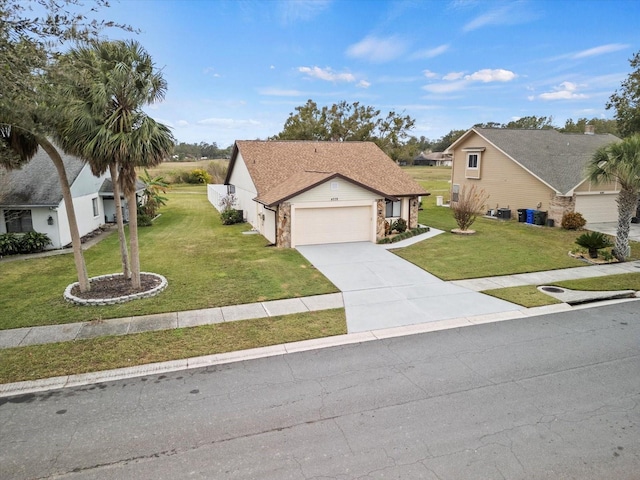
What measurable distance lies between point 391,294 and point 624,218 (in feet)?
38.1

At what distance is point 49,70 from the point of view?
7.81m

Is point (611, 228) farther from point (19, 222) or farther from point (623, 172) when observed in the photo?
point (19, 222)

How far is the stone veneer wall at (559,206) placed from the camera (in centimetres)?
2444

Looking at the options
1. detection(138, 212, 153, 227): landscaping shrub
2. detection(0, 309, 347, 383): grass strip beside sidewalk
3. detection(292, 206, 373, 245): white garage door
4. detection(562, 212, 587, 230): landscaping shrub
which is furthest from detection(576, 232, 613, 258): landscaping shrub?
detection(138, 212, 153, 227): landscaping shrub

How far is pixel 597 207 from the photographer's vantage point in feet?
84.3

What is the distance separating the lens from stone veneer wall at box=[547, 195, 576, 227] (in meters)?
24.4

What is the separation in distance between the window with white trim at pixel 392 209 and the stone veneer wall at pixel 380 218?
192 centimetres

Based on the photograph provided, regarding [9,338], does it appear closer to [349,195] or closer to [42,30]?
[42,30]

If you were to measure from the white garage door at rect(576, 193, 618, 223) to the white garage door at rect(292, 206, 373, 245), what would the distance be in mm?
14277

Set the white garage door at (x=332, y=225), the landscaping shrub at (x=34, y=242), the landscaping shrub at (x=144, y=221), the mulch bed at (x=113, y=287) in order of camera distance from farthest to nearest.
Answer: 1. the landscaping shrub at (x=144, y=221)
2. the white garage door at (x=332, y=225)
3. the landscaping shrub at (x=34, y=242)
4. the mulch bed at (x=113, y=287)

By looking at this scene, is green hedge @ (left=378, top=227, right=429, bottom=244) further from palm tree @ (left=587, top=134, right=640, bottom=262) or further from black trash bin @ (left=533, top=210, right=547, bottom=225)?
palm tree @ (left=587, top=134, right=640, bottom=262)

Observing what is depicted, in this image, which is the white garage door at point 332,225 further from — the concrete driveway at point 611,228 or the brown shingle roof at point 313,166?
the concrete driveway at point 611,228

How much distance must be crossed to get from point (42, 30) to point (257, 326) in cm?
762

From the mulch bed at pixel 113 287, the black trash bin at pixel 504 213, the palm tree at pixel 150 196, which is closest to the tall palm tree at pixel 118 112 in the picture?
the mulch bed at pixel 113 287
